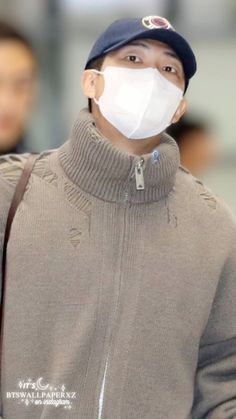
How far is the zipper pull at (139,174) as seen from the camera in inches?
86.6

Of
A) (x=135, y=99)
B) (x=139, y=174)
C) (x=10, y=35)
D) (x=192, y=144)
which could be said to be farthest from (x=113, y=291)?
(x=192, y=144)

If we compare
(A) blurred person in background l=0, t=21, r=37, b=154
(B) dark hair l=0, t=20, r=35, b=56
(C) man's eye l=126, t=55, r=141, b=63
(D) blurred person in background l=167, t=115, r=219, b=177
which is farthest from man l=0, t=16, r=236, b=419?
(D) blurred person in background l=167, t=115, r=219, b=177

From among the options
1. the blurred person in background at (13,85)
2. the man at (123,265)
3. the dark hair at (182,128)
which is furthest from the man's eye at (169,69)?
the dark hair at (182,128)

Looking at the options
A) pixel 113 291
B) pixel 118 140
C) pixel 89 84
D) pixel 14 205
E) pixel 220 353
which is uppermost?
pixel 89 84

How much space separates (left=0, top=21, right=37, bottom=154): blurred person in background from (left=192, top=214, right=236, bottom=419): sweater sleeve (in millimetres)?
1250

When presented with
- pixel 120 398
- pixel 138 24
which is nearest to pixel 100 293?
pixel 120 398

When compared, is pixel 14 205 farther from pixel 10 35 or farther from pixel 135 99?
pixel 10 35

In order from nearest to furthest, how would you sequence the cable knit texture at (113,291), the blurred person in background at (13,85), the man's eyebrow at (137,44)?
the cable knit texture at (113,291) → the man's eyebrow at (137,44) → the blurred person in background at (13,85)

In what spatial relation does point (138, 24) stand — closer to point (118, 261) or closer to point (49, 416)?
point (118, 261)

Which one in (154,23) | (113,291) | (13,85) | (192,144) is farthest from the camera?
(192,144)

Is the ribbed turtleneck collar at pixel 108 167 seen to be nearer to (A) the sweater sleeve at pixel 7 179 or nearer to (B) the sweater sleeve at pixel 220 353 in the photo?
(A) the sweater sleeve at pixel 7 179

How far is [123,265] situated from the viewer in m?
2.19

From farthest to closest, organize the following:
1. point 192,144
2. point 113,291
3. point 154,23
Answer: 1. point 192,144
2. point 154,23
3. point 113,291

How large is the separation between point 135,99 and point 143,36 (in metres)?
0.15
